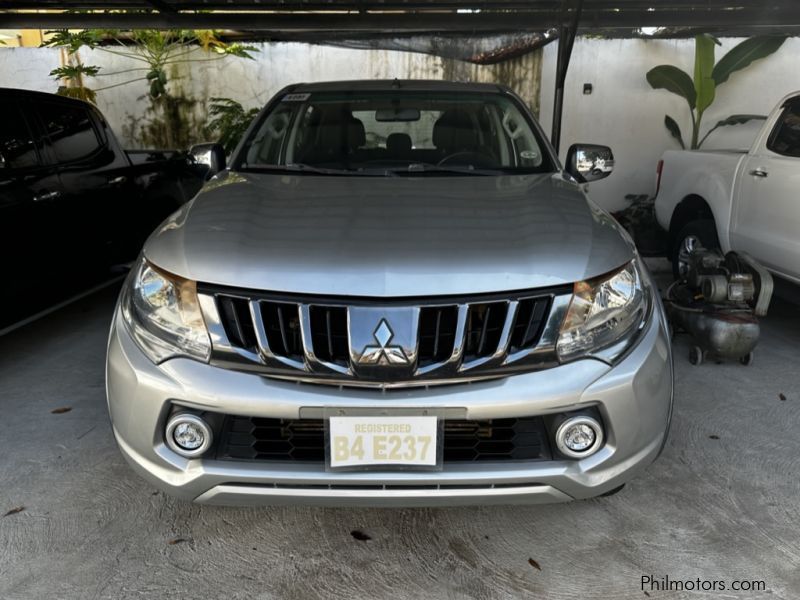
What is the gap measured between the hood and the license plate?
0.35 meters

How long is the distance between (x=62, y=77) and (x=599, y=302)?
25.2 feet

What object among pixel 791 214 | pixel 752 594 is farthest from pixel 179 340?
pixel 791 214

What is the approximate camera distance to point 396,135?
3.11 m

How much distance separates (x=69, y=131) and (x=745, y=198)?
15.2 ft

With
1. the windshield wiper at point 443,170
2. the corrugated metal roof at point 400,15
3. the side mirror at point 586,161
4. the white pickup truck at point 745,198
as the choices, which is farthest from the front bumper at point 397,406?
the corrugated metal roof at point 400,15

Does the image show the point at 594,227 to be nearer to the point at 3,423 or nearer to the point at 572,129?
the point at 3,423

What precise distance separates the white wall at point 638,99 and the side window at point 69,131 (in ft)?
16.2

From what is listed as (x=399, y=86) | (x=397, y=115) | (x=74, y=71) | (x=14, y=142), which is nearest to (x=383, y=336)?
(x=397, y=115)

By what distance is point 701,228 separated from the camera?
15.7ft

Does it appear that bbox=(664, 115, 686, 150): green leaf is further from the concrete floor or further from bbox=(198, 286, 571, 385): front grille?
bbox=(198, 286, 571, 385): front grille

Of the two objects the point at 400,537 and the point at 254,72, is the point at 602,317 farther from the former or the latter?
the point at 254,72

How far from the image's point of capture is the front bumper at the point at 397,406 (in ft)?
5.45

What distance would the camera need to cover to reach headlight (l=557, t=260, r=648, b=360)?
5.81ft

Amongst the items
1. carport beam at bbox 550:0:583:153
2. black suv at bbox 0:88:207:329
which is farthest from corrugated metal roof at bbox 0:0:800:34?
black suv at bbox 0:88:207:329
